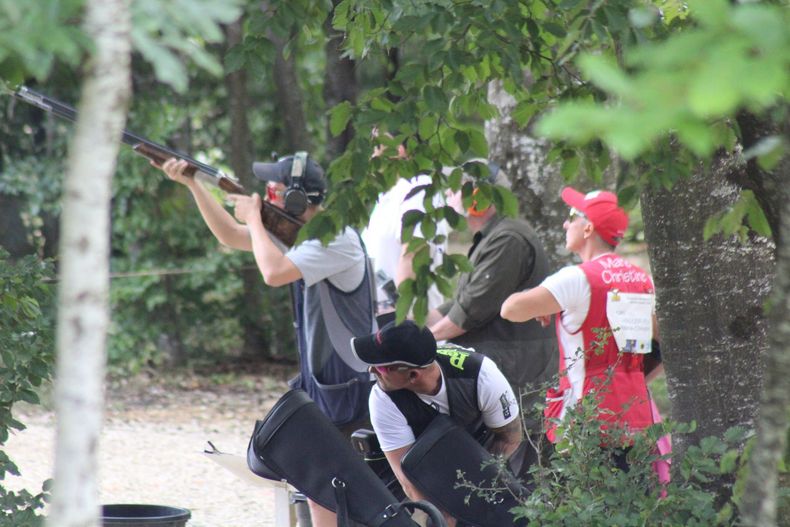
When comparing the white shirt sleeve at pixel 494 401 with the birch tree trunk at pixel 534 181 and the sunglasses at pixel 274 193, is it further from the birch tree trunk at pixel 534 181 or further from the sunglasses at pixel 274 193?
the birch tree trunk at pixel 534 181

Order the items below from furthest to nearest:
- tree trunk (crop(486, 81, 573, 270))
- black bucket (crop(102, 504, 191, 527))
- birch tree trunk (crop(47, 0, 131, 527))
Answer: tree trunk (crop(486, 81, 573, 270)) < black bucket (crop(102, 504, 191, 527)) < birch tree trunk (crop(47, 0, 131, 527))

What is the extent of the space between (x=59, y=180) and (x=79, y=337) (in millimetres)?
10034

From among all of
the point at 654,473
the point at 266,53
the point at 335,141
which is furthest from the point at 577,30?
the point at 335,141

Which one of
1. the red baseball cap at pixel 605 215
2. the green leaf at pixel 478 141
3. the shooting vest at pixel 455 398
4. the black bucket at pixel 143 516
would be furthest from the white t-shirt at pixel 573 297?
the black bucket at pixel 143 516

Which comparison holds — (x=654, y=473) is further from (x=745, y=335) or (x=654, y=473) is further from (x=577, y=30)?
(x=577, y=30)

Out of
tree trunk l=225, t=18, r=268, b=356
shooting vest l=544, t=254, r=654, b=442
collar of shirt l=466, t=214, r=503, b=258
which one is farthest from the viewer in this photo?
tree trunk l=225, t=18, r=268, b=356

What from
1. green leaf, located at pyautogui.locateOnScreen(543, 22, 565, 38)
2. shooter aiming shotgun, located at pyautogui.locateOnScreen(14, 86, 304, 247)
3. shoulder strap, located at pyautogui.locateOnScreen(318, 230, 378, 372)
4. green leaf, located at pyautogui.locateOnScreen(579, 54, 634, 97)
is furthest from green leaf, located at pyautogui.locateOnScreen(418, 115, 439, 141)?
green leaf, located at pyautogui.locateOnScreen(579, 54, 634, 97)

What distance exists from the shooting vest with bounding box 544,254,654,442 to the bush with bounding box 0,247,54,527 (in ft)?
5.88

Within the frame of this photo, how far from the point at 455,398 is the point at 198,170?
2.06 m

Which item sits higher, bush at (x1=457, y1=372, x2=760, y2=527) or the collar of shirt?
the collar of shirt

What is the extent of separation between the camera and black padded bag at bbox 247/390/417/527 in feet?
13.5

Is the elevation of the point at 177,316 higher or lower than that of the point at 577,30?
lower

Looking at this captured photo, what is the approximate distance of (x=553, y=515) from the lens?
11.0ft

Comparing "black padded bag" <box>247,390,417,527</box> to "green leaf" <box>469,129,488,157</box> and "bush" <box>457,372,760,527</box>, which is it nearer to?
"bush" <box>457,372,760,527</box>
